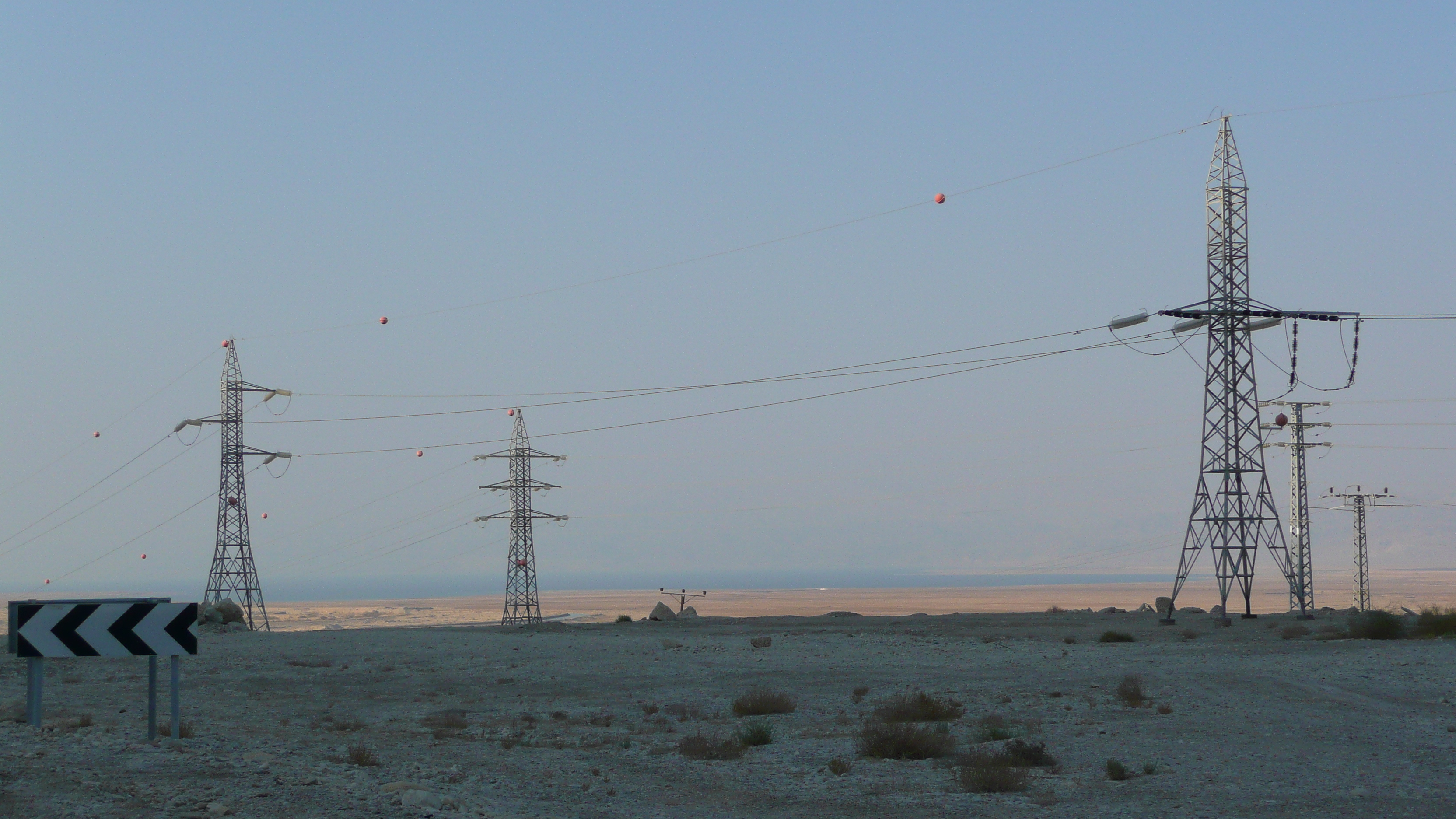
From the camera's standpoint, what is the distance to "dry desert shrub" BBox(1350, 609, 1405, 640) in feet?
95.4

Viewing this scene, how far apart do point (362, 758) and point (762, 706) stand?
6.08m

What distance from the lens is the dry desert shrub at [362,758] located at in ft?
36.7

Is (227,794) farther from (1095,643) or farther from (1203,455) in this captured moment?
(1203,455)

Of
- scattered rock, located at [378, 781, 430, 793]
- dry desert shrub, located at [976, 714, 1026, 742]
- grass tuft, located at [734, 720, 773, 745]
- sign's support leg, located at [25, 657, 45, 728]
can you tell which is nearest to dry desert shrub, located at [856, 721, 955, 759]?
dry desert shrub, located at [976, 714, 1026, 742]

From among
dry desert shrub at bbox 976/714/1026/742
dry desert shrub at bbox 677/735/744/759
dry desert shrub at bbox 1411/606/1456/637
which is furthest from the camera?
dry desert shrub at bbox 1411/606/1456/637

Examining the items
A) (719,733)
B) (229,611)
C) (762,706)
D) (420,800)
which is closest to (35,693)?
(420,800)

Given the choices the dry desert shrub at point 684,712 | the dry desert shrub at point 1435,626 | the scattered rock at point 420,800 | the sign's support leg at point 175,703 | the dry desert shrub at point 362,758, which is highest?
the sign's support leg at point 175,703

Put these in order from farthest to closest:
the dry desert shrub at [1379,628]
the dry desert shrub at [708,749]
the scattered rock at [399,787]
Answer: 1. the dry desert shrub at [1379,628]
2. the dry desert shrub at [708,749]
3. the scattered rock at [399,787]

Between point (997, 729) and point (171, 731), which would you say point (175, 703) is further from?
point (997, 729)

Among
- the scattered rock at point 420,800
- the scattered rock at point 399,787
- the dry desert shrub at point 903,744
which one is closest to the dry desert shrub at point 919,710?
the dry desert shrub at point 903,744

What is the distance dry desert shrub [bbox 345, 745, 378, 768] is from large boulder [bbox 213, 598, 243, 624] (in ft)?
107

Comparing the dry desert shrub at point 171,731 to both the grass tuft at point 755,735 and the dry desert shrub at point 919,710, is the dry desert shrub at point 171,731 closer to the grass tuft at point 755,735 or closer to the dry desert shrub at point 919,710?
the grass tuft at point 755,735

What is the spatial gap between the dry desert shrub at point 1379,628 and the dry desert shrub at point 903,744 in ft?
66.7

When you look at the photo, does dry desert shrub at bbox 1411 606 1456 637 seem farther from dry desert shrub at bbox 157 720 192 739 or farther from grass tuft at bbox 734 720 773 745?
dry desert shrub at bbox 157 720 192 739
